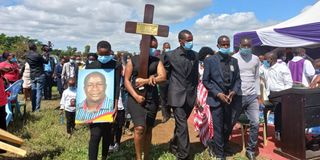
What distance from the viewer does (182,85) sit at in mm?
5316

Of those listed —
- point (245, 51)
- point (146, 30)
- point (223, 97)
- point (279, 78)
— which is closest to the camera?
point (146, 30)

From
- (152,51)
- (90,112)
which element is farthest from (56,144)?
(152,51)

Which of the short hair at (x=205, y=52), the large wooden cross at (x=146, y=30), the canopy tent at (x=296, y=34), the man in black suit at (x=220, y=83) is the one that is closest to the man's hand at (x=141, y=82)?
the large wooden cross at (x=146, y=30)

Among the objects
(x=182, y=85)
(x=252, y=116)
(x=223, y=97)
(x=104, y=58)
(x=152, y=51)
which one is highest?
(x=152, y=51)

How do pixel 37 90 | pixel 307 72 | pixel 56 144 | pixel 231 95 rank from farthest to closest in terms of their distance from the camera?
pixel 37 90 < pixel 307 72 < pixel 56 144 < pixel 231 95

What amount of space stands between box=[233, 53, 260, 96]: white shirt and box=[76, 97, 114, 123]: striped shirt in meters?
2.24

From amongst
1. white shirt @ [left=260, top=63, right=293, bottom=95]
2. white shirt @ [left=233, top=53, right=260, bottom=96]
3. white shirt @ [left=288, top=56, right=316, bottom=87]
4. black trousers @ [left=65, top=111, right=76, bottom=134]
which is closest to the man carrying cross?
white shirt @ [left=233, top=53, right=260, bottom=96]

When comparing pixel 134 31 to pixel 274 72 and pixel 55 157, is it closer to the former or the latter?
pixel 55 157

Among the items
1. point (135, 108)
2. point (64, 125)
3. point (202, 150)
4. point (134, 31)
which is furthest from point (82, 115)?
point (64, 125)

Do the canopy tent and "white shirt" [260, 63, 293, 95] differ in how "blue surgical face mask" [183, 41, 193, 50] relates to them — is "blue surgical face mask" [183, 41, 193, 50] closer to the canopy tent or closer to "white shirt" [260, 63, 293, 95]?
"white shirt" [260, 63, 293, 95]

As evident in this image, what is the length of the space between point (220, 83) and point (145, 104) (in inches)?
48.8

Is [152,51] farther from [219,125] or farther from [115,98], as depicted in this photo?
[219,125]

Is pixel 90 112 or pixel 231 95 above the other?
pixel 231 95

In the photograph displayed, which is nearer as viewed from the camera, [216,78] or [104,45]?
[104,45]
